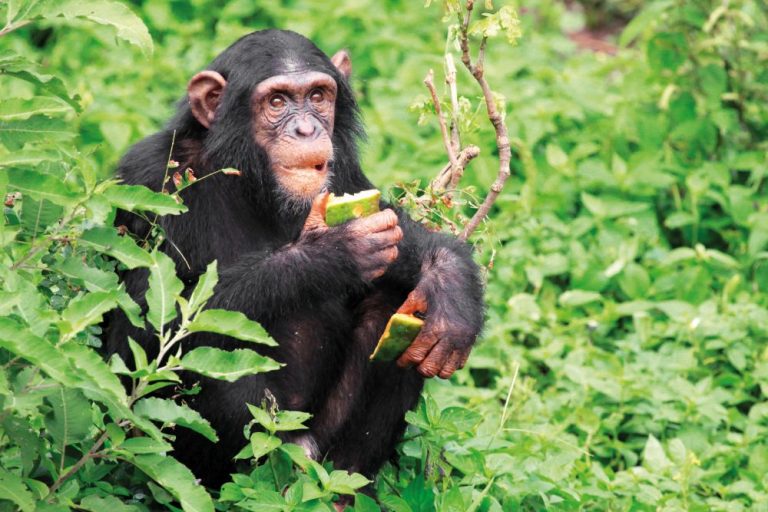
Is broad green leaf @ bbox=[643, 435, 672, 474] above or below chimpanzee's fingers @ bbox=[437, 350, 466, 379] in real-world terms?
below

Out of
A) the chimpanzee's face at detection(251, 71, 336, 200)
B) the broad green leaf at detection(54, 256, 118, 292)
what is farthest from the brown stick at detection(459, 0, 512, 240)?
the broad green leaf at detection(54, 256, 118, 292)

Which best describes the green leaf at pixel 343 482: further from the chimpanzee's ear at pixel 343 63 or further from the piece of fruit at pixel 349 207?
the chimpanzee's ear at pixel 343 63

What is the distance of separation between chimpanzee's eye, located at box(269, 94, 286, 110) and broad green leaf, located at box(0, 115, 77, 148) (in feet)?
4.60

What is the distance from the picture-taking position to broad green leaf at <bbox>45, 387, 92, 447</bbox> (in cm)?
370

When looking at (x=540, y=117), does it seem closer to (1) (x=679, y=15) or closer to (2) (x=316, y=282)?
(1) (x=679, y=15)

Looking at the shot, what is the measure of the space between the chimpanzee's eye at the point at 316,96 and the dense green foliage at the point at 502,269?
1.46ft

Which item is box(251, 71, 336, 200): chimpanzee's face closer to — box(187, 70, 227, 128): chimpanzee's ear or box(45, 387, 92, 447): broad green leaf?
box(187, 70, 227, 128): chimpanzee's ear

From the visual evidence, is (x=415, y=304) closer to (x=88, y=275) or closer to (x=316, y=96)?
(x=316, y=96)

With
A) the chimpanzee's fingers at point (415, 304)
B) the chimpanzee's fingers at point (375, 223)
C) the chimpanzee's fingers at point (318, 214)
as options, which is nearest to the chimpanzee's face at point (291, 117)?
the chimpanzee's fingers at point (318, 214)

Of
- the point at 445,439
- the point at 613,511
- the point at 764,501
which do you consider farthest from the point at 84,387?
the point at 764,501

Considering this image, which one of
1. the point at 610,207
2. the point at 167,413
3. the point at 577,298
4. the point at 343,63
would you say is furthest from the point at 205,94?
the point at 610,207

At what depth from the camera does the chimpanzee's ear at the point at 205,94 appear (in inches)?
208

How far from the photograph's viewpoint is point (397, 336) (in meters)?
4.65

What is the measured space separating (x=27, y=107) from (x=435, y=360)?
5.93ft
